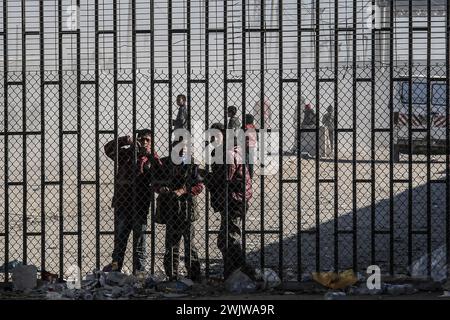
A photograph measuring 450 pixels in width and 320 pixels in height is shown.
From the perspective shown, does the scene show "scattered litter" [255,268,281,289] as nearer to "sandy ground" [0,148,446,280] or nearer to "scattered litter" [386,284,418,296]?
"sandy ground" [0,148,446,280]

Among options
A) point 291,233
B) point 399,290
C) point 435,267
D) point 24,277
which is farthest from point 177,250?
point 291,233

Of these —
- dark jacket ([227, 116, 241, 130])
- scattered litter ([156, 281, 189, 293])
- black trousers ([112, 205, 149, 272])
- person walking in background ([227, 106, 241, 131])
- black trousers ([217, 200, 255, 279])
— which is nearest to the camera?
scattered litter ([156, 281, 189, 293])

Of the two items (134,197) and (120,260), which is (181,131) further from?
(120,260)

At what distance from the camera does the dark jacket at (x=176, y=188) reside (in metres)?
9.28

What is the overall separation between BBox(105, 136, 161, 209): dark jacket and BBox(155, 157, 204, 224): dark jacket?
12 centimetres

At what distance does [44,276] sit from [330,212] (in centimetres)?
790

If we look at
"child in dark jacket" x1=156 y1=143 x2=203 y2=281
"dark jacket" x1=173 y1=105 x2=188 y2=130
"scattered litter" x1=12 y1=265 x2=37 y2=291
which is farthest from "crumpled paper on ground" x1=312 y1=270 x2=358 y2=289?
"scattered litter" x1=12 y1=265 x2=37 y2=291

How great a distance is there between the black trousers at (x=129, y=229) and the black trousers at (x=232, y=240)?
0.89m

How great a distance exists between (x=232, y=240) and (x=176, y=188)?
80 centimetres

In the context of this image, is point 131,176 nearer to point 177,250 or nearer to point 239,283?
point 177,250

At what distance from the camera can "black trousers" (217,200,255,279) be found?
9.21 meters

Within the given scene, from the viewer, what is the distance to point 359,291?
29.3ft

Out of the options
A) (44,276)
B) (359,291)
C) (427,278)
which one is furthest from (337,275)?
(44,276)

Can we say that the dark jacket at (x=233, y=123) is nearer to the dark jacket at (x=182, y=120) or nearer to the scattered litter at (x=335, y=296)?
the dark jacket at (x=182, y=120)
